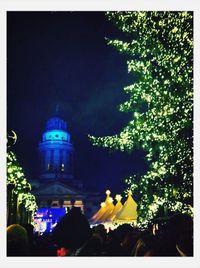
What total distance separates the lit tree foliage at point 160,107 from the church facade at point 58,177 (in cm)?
5244

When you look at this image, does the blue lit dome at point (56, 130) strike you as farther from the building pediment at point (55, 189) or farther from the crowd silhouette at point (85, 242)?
the crowd silhouette at point (85, 242)

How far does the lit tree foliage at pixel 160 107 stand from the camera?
8.38 meters

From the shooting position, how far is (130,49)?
9781 mm

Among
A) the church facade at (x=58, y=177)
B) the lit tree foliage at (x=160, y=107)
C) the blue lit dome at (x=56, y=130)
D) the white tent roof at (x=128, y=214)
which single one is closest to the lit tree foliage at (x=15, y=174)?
the lit tree foliage at (x=160, y=107)

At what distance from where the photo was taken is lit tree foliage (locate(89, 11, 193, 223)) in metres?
8.38

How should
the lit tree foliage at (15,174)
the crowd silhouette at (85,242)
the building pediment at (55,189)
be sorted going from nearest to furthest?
the crowd silhouette at (85,242)
the lit tree foliage at (15,174)
the building pediment at (55,189)

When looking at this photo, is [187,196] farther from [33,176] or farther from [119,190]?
[33,176]

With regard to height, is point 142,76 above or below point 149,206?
above

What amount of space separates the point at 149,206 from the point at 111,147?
194cm

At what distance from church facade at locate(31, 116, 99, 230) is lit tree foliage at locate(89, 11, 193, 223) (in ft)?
172

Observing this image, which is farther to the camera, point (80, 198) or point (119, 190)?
point (119, 190)

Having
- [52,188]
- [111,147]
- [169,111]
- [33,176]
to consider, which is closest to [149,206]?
[111,147]
